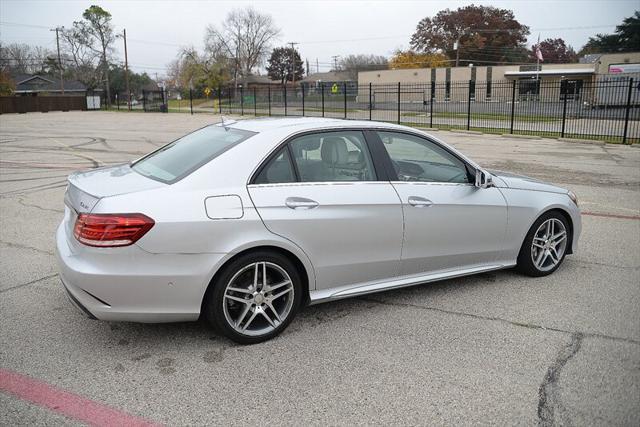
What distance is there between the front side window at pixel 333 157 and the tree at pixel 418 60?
292 ft

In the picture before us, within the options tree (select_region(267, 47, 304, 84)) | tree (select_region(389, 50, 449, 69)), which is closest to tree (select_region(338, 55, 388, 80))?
tree (select_region(267, 47, 304, 84))

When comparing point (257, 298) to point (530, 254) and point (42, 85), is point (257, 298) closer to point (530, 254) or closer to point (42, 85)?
point (530, 254)

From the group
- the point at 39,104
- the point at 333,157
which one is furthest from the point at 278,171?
the point at 39,104

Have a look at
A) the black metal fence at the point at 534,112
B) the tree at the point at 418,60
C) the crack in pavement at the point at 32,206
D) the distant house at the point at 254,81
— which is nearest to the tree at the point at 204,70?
the distant house at the point at 254,81

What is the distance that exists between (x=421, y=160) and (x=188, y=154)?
1996mm

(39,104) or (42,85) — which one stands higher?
(42,85)

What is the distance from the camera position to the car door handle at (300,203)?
150 inches

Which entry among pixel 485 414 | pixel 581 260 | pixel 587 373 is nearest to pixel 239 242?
pixel 485 414

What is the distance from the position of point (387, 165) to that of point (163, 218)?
6.03ft

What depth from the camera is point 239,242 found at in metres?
3.56

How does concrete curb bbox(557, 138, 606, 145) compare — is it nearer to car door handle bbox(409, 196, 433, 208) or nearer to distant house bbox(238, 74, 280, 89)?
car door handle bbox(409, 196, 433, 208)

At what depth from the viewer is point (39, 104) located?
5197 centimetres

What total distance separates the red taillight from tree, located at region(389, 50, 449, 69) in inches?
3554

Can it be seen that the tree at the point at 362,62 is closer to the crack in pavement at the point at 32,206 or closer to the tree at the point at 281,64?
the tree at the point at 281,64
